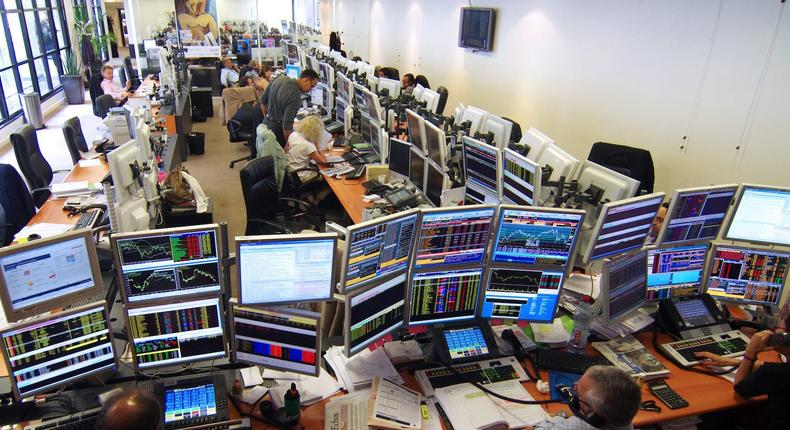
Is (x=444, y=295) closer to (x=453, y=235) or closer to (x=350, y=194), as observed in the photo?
(x=453, y=235)

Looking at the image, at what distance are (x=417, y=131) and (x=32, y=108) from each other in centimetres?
800

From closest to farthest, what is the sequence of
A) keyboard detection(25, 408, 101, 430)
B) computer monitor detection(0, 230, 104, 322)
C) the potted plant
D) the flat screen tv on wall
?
computer monitor detection(0, 230, 104, 322) < keyboard detection(25, 408, 101, 430) < the flat screen tv on wall < the potted plant

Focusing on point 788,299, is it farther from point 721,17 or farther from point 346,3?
point 346,3

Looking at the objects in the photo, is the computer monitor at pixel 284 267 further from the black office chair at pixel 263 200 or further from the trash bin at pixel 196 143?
the trash bin at pixel 196 143

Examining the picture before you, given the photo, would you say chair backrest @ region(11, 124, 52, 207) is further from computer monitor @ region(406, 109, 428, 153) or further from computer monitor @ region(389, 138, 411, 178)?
computer monitor @ region(406, 109, 428, 153)

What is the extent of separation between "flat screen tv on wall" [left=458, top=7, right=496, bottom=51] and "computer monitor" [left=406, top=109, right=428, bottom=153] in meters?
4.26

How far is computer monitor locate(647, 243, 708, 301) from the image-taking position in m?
2.77

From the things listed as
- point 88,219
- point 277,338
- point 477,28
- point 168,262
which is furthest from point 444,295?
point 477,28

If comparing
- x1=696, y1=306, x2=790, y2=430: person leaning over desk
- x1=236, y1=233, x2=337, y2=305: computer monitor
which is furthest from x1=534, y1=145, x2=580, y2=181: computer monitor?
x1=236, y1=233, x2=337, y2=305: computer monitor

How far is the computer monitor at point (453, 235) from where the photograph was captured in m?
2.27

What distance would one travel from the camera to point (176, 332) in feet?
6.80

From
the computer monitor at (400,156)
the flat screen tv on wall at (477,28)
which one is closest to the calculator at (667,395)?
the computer monitor at (400,156)

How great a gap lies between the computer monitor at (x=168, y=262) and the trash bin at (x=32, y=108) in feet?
28.5

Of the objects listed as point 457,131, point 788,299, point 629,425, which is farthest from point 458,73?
point 629,425
